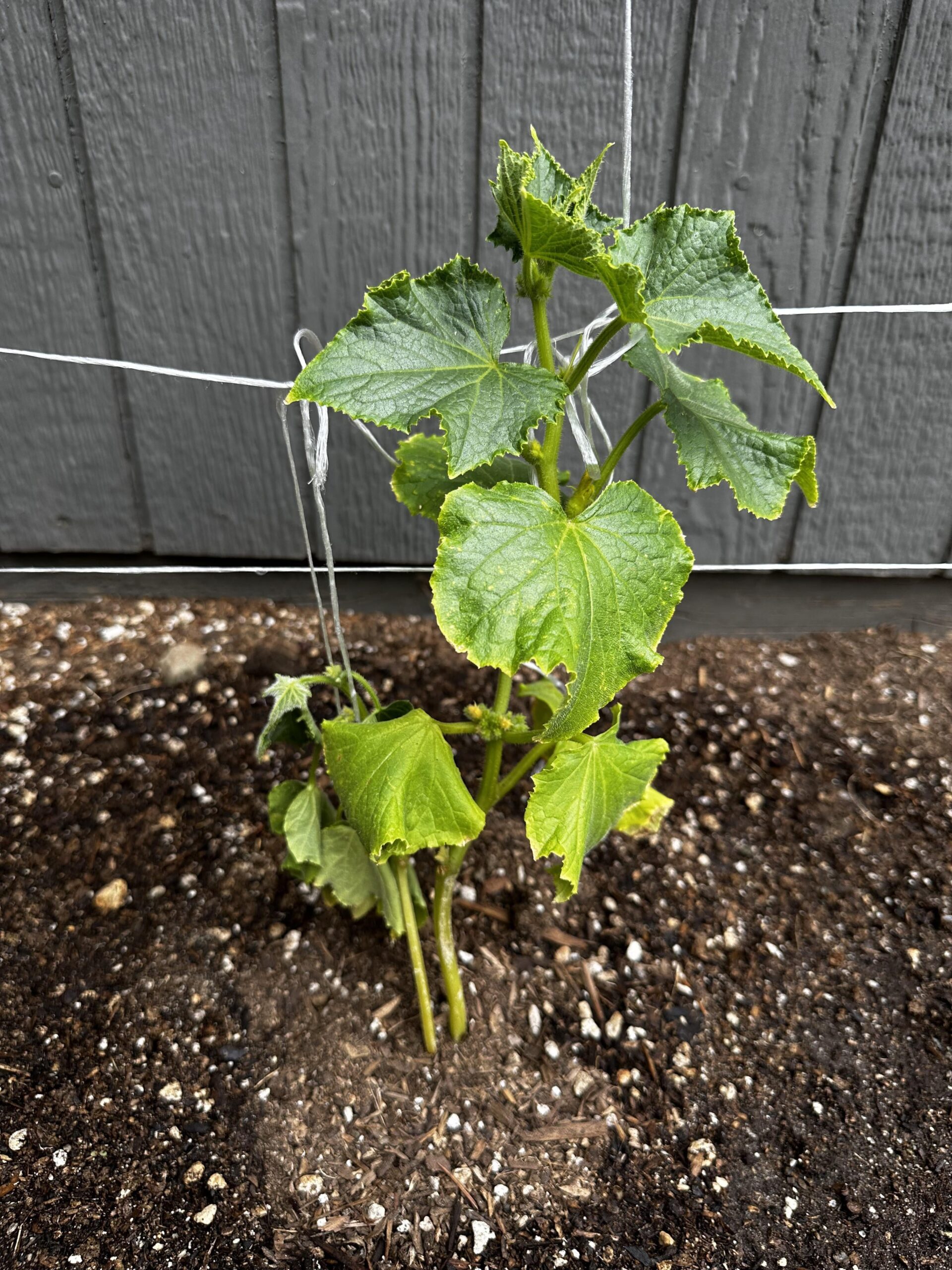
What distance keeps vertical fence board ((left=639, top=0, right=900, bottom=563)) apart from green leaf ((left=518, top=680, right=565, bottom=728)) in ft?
2.13

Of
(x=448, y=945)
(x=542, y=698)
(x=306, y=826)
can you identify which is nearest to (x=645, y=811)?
(x=542, y=698)

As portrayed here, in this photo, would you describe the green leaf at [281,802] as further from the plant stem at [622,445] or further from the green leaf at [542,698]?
the plant stem at [622,445]

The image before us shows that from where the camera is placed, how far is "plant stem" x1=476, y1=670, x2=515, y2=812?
3.21 ft

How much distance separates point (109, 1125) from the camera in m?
1.04

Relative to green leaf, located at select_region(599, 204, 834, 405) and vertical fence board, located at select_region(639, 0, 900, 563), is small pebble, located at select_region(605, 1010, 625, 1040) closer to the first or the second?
green leaf, located at select_region(599, 204, 834, 405)

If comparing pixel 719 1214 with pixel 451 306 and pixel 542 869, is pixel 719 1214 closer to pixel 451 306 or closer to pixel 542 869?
pixel 542 869

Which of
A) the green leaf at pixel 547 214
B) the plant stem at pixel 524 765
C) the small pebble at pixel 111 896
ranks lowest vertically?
the small pebble at pixel 111 896

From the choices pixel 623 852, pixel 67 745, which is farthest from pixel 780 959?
pixel 67 745

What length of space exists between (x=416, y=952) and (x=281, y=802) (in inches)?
9.5

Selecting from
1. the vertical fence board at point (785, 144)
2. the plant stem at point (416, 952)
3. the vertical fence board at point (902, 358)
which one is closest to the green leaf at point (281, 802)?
the plant stem at point (416, 952)

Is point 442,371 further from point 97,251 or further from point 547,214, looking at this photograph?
point 97,251

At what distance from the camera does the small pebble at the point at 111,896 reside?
1.25 m

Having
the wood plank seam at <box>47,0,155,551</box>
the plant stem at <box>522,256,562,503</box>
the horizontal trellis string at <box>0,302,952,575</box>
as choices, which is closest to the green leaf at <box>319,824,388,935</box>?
the plant stem at <box>522,256,562,503</box>

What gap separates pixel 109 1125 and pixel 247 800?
48cm
